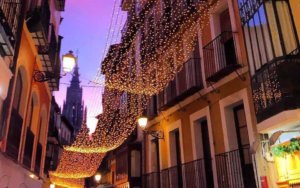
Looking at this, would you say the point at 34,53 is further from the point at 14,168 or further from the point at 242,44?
the point at 242,44

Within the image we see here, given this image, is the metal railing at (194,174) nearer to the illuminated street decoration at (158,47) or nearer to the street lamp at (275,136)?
the street lamp at (275,136)

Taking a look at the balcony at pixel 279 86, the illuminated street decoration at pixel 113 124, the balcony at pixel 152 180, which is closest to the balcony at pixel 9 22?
the balcony at pixel 279 86

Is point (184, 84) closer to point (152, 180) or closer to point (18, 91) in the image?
point (152, 180)

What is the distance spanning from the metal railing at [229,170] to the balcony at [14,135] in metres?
5.94

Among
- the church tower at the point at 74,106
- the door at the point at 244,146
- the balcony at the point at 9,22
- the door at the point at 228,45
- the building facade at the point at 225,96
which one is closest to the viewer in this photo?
the balcony at the point at 9,22

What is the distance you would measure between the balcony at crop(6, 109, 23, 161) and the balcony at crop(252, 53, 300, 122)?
6.49 metres

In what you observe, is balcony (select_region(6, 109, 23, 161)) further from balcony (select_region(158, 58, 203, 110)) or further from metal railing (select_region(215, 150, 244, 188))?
metal railing (select_region(215, 150, 244, 188))

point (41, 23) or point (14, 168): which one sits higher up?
point (41, 23)

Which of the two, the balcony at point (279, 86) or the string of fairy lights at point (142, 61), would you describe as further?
the string of fairy lights at point (142, 61)

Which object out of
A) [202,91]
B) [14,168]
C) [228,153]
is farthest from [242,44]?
[14,168]

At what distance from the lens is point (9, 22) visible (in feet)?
26.7

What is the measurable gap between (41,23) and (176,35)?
5.79 meters

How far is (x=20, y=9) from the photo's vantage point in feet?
30.1

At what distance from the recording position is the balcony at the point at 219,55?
1097cm
